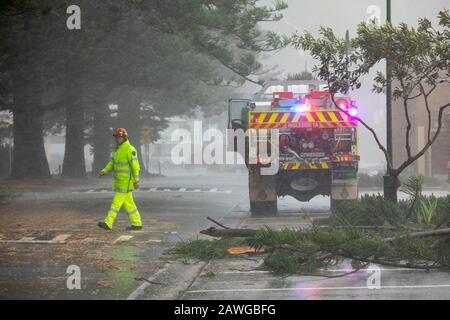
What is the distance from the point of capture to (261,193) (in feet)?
61.6

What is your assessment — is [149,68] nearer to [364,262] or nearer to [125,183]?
[125,183]

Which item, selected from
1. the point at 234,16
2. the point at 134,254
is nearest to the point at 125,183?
the point at 134,254

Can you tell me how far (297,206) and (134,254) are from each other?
1038 cm

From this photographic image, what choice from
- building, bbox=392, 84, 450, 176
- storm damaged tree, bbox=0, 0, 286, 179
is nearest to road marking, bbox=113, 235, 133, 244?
Answer: storm damaged tree, bbox=0, 0, 286, 179

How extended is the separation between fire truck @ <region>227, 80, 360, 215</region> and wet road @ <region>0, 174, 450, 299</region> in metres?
0.80

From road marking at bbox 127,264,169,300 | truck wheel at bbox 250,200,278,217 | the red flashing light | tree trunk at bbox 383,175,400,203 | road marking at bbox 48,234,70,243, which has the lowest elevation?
road marking at bbox 127,264,169,300

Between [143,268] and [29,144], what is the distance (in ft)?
77.2

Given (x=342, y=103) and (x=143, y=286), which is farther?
Answer: (x=342, y=103)

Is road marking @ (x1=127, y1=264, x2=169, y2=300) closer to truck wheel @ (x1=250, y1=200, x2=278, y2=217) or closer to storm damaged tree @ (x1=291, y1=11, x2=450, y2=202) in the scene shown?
storm damaged tree @ (x1=291, y1=11, x2=450, y2=202)

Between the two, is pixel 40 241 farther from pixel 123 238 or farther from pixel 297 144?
pixel 297 144

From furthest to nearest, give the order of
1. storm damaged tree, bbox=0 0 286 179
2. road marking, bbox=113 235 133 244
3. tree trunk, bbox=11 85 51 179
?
tree trunk, bbox=11 85 51 179, storm damaged tree, bbox=0 0 286 179, road marking, bbox=113 235 133 244

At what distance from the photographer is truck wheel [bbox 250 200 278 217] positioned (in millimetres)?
18828

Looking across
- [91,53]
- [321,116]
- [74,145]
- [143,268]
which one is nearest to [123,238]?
[143,268]

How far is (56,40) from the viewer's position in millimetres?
30078
